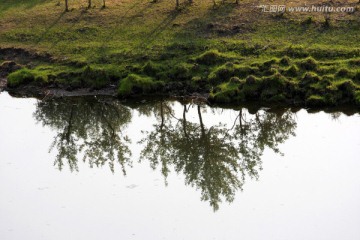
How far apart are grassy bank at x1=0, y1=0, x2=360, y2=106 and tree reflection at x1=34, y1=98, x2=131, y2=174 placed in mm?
1999

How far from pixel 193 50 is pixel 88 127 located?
37.1 ft

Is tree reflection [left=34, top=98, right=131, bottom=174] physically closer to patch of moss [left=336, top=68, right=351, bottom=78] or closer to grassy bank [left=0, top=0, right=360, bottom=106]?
grassy bank [left=0, top=0, right=360, bottom=106]

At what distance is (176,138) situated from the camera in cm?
4106

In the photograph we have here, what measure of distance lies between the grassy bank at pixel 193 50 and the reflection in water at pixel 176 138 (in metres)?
2.00

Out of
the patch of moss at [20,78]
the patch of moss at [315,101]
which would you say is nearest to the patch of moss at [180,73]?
the patch of moss at [315,101]

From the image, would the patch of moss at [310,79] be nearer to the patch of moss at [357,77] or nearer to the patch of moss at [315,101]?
the patch of moss at [315,101]

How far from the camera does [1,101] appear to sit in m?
47.7

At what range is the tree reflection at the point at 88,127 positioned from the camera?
127 feet

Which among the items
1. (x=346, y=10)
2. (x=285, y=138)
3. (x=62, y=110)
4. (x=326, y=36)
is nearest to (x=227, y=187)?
(x=285, y=138)

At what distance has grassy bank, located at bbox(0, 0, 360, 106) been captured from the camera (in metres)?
44.4

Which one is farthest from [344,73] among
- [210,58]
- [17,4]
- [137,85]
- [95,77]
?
[17,4]

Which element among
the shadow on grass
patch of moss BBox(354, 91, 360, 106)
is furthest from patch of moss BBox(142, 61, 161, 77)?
the shadow on grass

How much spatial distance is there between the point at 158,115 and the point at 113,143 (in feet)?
17.0

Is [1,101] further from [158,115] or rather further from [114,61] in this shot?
[158,115]
